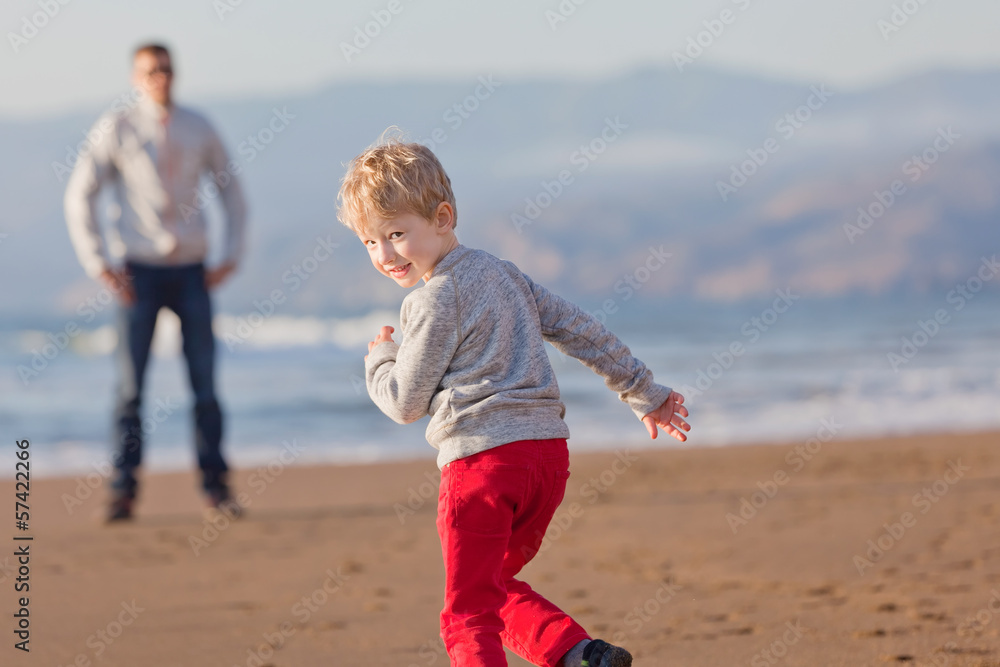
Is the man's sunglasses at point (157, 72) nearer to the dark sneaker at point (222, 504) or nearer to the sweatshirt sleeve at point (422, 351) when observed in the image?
the dark sneaker at point (222, 504)

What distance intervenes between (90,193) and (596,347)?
347 cm

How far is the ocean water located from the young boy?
10.5ft

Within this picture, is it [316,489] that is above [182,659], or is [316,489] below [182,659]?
above

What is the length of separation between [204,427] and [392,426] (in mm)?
4192

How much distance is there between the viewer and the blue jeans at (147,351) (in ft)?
15.5

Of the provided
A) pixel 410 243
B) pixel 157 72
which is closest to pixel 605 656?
pixel 410 243

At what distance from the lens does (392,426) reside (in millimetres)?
9039

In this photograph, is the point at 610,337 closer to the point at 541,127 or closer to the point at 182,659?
the point at 182,659

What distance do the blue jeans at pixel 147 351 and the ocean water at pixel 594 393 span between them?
0.18 meters

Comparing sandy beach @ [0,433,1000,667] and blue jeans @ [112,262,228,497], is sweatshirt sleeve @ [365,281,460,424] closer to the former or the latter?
sandy beach @ [0,433,1000,667]

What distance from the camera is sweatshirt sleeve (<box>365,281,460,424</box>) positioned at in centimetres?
194

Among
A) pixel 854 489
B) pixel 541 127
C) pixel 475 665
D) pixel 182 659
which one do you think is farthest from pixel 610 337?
pixel 541 127

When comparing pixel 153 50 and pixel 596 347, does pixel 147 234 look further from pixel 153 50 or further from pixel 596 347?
pixel 596 347

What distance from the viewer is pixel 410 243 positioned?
1972mm
